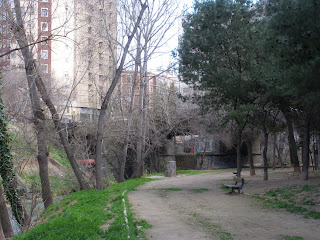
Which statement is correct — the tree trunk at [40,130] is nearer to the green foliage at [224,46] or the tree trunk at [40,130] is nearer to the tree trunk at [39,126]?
the tree trunk at [39,126]

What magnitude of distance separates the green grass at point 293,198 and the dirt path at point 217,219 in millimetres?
369

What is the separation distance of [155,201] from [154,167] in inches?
953

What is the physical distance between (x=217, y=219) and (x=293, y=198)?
4.35 metres

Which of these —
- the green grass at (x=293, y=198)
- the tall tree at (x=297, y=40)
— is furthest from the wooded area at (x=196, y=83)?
the green grass at (x=293, y=198)

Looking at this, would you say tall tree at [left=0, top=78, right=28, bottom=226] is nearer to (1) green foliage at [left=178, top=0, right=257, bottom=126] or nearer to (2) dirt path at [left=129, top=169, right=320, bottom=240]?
(2) dirt path at [left=129, top=169, right=320, bottom=240]

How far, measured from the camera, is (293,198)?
12.4 metres

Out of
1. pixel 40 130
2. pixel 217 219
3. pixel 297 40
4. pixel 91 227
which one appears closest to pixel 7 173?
pixel 40 130

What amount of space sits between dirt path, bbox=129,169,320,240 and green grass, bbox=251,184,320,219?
0.37m

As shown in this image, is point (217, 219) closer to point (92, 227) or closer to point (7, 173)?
point (92, 227)

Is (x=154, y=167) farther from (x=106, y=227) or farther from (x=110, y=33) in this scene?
(x=106, y=227)

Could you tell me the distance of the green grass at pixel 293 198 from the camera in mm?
10261

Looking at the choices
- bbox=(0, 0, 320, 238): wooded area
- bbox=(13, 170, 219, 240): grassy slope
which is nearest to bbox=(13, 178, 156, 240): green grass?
bbox=(13, 170, 219, 240): grassy slope

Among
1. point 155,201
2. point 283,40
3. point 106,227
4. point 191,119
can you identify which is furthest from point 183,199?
point 191,119

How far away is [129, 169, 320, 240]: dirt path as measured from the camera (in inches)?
297
